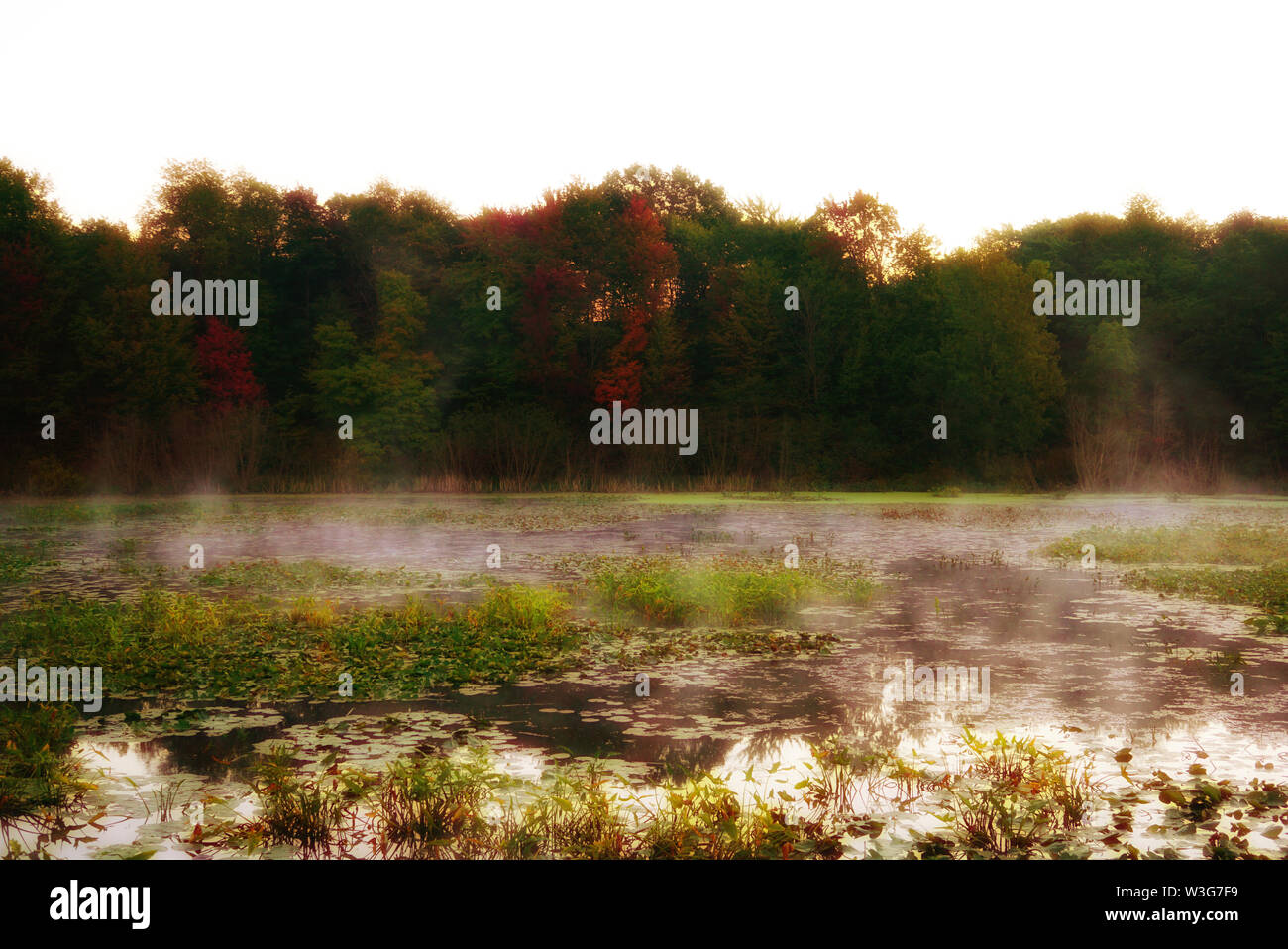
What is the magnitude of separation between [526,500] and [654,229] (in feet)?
63.5

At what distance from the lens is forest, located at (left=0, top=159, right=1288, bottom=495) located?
39.1 m

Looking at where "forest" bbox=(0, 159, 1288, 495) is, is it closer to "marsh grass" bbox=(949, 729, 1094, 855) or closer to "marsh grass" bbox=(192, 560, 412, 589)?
"marsh grass" bbox=(192, 560, 412, 589)

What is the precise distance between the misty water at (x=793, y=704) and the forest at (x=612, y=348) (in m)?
22.4

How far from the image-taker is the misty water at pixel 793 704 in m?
6.37

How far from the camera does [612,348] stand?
153ft

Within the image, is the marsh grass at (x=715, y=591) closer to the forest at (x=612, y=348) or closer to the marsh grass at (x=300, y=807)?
the marsh grass at (x=300, y=807)

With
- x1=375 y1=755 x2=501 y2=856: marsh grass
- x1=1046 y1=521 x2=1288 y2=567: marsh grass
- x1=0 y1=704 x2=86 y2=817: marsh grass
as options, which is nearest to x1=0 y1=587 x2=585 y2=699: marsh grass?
x1=0 y1=704 x2=86 y2=817: marsh grass

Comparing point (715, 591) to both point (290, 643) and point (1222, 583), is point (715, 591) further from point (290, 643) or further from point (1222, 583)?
point (1222, 583)

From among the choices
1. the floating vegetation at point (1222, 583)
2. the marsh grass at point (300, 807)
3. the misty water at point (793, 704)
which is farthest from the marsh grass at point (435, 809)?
the floating vegetation at point (1222, 583)

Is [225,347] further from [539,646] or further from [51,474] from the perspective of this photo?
[539,646]

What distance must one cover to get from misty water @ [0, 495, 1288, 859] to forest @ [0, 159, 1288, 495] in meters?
22.4

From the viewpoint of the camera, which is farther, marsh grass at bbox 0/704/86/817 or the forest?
the forest

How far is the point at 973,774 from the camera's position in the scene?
620 cm
